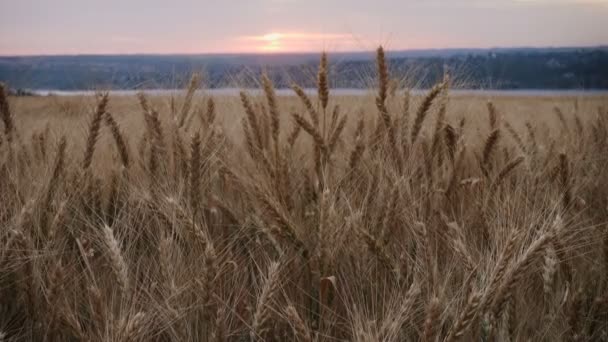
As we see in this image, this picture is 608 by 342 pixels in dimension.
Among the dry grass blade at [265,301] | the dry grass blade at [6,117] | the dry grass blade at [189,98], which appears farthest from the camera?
the dry grass blade at [189,98]

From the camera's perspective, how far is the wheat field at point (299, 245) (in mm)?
1389

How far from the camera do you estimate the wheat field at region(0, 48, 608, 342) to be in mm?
1389

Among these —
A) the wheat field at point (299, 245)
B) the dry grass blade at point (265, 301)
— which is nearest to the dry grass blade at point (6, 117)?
the wheat field at point (299, 245)

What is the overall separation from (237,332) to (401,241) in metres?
0.70

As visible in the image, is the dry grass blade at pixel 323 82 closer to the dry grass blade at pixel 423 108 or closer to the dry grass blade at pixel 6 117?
the dry grass blade at pixel 423 108

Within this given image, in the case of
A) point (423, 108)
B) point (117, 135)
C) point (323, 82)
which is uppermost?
point (323, 82)

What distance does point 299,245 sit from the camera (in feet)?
5.66

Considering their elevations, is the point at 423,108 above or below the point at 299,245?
above

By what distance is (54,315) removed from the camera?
1519 millimetres

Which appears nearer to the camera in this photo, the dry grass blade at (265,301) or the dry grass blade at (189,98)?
the dry grass blade at (265,301)

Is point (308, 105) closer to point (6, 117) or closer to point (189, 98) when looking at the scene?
point (189, 98)

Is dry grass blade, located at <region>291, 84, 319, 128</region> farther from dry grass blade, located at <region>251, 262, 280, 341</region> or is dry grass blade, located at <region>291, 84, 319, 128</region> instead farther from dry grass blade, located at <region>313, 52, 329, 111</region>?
dry grass blade, located at <region>251, 262, 280, 341</region>

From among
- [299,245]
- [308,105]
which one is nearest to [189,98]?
[308,105]

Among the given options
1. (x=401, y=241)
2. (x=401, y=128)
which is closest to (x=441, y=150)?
(x=401, y=128)
